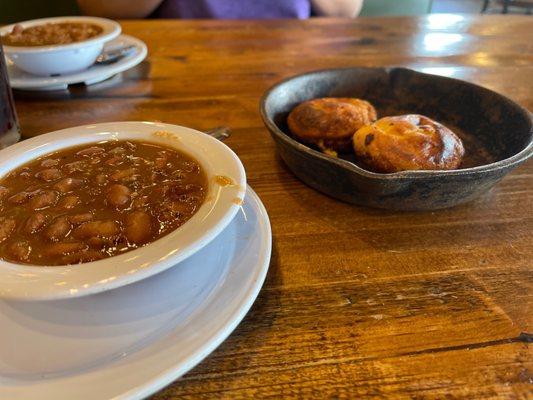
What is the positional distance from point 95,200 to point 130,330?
233 millimetres

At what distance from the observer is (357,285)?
2.58ft

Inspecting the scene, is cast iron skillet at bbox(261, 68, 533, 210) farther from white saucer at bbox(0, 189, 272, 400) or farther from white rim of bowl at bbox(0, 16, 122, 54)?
white rim of bowl at bbox(0, 16, 122, 54)

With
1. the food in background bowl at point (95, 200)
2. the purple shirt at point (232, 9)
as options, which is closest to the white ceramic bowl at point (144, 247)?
the food in background bowl at point (95, 200)

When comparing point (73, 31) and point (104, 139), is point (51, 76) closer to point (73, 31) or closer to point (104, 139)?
point (73, 31)

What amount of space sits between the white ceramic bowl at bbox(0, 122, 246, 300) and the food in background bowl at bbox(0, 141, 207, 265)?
0.07 feet

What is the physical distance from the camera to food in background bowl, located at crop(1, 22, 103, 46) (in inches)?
61.4

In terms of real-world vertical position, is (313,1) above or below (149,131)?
below

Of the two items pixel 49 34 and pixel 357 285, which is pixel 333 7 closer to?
pixel 49 34

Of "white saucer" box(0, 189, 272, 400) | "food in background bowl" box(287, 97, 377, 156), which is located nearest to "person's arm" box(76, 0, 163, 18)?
"food in background bowl" box(287, 97, 377, 156)

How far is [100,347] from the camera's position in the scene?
613mm

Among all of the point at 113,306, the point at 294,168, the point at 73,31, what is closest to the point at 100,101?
the point at 73,31

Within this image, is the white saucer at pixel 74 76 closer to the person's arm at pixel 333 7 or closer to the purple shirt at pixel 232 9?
the purple shirt at pixel 232 9

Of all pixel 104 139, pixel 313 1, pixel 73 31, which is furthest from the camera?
pixel 313 1

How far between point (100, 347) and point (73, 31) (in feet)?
4.60
